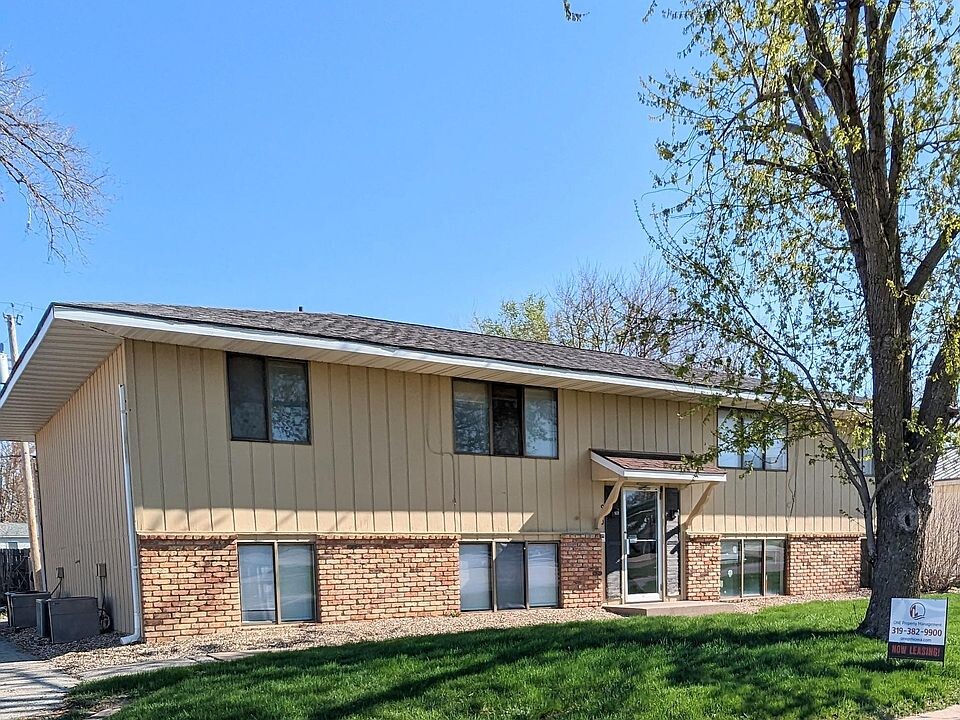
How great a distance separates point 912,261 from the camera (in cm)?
851

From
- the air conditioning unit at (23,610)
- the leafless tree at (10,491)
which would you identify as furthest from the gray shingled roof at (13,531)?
the air conditioning unit at (23,610)

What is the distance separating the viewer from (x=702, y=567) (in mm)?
14609

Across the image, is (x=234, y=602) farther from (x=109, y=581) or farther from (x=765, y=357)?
(x=765, y=357)

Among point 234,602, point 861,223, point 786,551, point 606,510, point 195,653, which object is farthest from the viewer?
point 786,551

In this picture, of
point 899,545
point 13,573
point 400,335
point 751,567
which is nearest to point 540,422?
point 400,335

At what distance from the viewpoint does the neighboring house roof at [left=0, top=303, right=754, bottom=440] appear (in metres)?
9.47

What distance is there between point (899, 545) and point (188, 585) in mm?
8009

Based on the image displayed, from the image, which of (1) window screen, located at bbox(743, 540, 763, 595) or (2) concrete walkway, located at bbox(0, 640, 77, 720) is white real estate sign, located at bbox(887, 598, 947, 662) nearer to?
(2) concrete walkway, located at bbox(0, 640, 77, 720)

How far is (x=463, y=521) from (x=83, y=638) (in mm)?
5289

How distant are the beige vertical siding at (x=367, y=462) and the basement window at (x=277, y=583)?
33cm

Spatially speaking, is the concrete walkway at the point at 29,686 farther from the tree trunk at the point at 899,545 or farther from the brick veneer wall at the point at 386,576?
the tree trunk at the point at 899,545

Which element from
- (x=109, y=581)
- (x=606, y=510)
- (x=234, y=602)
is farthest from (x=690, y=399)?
(x=109, y=581)

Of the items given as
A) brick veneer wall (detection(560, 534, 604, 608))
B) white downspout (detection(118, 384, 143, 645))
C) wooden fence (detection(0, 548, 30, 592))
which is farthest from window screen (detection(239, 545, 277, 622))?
wooden fence (detection(0, 548, 30, 592))

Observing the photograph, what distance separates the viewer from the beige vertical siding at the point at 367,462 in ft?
32.9
